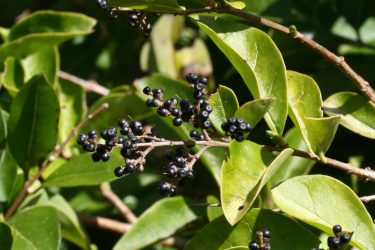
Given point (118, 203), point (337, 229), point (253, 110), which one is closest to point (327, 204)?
point (337, 229)

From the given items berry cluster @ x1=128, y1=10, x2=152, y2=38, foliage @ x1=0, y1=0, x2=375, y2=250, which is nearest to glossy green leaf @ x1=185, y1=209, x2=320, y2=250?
foliage @ x1=0, y1=0, x2=375, y2=250

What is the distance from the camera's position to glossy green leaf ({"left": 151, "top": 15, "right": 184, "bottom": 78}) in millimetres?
2904

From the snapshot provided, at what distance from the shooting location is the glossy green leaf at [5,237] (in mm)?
1905

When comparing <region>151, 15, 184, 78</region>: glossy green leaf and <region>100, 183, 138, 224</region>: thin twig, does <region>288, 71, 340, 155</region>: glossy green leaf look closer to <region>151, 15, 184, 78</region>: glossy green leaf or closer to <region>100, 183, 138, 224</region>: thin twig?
<region>100, 183, 138, 224</region>: thin twig

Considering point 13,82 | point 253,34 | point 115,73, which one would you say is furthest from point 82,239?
point 115,73

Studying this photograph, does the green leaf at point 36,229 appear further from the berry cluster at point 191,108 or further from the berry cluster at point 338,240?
the berry cluster at point 338,240

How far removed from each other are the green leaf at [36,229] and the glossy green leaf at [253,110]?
65 cm

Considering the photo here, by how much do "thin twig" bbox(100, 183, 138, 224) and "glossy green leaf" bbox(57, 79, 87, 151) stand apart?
0.70ft

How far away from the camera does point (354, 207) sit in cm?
150

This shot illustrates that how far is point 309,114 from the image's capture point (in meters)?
1.60

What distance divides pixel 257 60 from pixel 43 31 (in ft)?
3.45

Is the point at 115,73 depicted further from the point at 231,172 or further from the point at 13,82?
the point at 231,172

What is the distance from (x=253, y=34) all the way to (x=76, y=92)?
106 centimetres

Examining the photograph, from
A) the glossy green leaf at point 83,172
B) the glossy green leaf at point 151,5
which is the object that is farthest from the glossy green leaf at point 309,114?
the glossy green leaf at point 83,172
